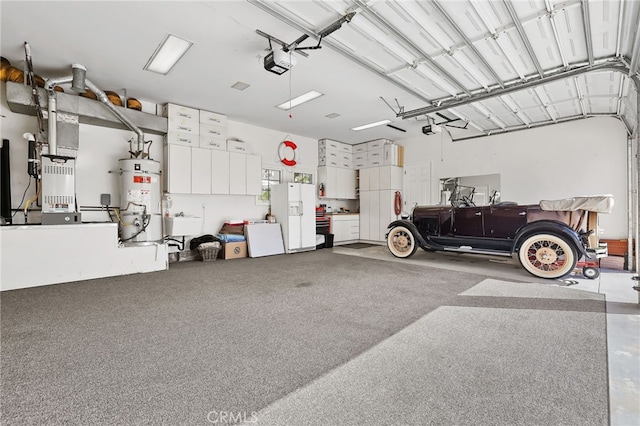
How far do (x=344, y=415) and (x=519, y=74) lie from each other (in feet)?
15.9

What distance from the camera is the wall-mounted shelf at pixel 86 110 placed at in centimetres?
409

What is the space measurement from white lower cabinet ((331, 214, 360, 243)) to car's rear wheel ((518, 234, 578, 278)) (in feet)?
15.9

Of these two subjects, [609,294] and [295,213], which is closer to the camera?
[609,294]

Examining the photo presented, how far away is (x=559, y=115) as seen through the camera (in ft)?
19.2

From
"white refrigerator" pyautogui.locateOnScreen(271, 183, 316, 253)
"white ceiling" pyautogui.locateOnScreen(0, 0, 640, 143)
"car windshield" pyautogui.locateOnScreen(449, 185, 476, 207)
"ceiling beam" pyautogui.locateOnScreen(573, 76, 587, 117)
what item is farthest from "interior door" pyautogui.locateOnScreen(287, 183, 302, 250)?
"ceiling beam" pyautogui.locateOnScreen(573, 76, 587, 117)

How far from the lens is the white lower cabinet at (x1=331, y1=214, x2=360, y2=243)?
28.1 feet

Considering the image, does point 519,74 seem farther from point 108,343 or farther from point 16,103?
point 16,103

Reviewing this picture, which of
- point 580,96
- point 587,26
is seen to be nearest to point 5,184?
point 587,26

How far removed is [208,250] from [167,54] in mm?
3586

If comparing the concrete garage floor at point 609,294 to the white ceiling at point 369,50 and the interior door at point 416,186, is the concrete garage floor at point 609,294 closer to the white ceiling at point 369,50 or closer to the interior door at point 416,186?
the interior door at point 416,186

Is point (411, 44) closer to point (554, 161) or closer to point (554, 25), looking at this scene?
point (554, 25)

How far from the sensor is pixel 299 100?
5.66 m

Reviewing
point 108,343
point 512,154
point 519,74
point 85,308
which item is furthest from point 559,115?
point 85,308

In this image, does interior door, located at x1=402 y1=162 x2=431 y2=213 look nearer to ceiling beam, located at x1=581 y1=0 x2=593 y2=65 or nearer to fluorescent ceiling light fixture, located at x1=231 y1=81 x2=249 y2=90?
ceiling beam, located at x1=581 y1=0 x2=593 y2=65
